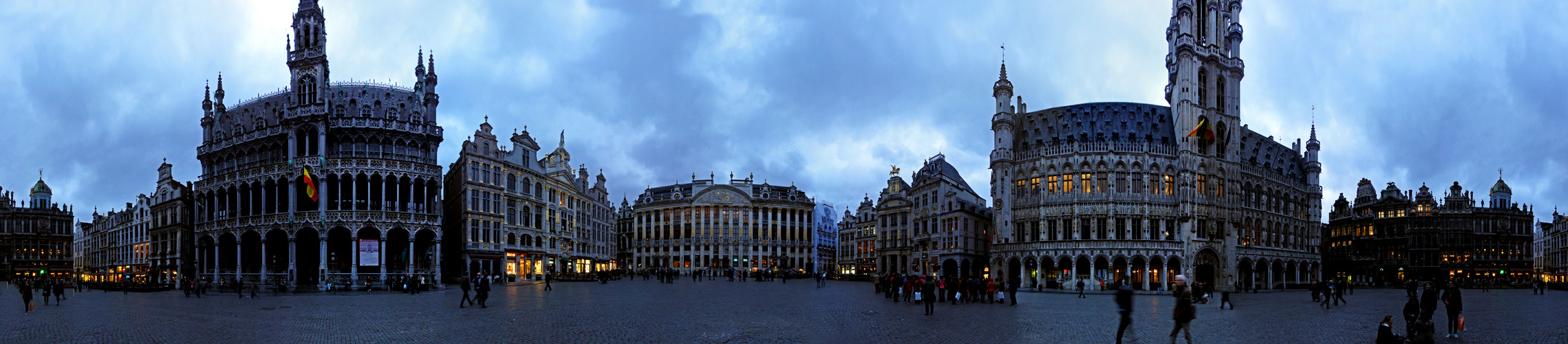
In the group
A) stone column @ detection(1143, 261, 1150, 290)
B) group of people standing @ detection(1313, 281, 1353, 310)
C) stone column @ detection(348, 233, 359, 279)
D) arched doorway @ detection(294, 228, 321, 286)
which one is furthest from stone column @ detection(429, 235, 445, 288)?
group of people standing @ detection(1313, 281, 1353, 310)

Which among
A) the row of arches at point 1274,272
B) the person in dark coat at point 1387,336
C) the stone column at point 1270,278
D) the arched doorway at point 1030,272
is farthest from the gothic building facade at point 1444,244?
the person in dark coat at point 1387,336

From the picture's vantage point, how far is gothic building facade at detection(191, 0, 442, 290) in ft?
216

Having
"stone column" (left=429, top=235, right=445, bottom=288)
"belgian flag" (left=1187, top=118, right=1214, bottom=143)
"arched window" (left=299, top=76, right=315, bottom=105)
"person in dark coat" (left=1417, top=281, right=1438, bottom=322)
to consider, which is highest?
"arched window" (left=299, top=76, right=315, bottom=105)

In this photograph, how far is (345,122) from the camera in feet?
222

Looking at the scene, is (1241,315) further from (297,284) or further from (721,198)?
(721,198)

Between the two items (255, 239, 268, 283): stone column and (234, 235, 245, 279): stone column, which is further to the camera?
(234, 235, 245, 279): stone column

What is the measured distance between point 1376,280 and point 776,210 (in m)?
77.0

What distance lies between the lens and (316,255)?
7056cm

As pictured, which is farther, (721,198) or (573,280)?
(721,198)

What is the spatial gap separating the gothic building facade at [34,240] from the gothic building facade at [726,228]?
78836 millimetres

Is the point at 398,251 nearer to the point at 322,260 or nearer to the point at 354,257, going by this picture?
the point at 354,257

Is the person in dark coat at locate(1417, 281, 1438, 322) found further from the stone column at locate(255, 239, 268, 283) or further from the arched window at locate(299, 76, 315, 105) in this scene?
the arched window at locate(299, 76, 315, 105)

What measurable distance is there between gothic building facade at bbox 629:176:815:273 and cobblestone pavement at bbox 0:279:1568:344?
9023 centimetres

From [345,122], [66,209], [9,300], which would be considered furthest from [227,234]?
[66,209]
